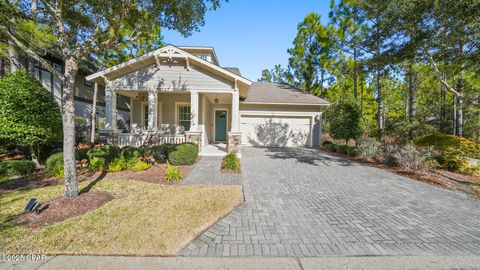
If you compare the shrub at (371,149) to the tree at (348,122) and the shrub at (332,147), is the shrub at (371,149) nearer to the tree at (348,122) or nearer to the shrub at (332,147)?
the tree at (348,122)

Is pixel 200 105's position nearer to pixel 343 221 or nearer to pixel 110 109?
pixel 110 109

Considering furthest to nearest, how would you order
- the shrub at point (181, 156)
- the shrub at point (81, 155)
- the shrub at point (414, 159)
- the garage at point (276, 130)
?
the garage at point (276, 130), the shrub at point (181, 156), the shrub at point (414, 159), the shrub at point (81, 155)

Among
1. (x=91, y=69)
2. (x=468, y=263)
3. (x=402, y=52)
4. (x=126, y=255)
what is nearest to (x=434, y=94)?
(x=402, y=52)

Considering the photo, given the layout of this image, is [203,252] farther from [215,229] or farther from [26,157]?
[26,157]

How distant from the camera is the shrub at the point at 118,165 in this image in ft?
21.8

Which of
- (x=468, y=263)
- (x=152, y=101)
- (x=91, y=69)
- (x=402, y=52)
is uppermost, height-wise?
(x=91, y=69)

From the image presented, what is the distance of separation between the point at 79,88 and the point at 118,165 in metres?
13.9

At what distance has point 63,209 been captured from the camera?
3805 millimetres

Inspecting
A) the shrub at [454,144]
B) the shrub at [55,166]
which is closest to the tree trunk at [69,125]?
the shrub at [55,166]

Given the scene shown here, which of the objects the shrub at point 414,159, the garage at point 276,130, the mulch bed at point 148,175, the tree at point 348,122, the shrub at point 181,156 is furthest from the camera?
the garage at point 276,130

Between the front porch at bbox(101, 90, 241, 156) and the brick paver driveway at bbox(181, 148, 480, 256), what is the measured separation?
14.1 feet

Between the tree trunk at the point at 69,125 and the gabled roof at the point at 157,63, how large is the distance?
17.5 feet

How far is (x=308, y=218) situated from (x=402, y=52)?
8412mm

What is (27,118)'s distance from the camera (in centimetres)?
674
